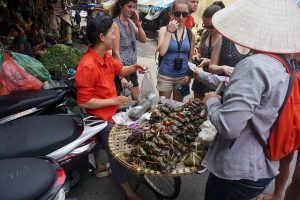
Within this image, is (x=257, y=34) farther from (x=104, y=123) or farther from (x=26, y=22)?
(x=26, y=22)

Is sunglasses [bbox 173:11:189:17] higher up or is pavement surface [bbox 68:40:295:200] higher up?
sunglasses [bbox 173:11:189:17]

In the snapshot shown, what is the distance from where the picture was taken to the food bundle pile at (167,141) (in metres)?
1.91

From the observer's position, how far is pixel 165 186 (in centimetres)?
288

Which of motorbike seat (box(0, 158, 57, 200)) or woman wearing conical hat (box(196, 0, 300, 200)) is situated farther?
motorbike seat (box(0, 158, 57, 200))

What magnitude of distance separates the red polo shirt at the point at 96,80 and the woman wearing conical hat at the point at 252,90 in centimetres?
118

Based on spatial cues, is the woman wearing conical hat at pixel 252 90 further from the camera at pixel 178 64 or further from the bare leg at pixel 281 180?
the camera at pixel 178 64

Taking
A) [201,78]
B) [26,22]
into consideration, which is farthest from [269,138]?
[26,22]

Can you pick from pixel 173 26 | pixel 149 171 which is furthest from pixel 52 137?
pixel 173 26

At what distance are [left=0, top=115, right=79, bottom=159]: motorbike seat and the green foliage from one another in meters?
1.27

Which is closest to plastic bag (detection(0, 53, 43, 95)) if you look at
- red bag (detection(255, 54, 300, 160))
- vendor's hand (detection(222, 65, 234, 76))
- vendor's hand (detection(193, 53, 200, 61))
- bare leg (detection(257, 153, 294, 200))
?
vendor's hand (detection(222, 65, 234, 76))

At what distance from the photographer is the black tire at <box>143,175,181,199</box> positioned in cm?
272

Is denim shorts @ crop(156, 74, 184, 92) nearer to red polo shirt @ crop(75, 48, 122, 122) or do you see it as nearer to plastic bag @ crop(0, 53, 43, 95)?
red polo shirt @ crop(75, 48, 122, 122)

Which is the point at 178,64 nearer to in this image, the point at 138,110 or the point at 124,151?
the point at 138,110

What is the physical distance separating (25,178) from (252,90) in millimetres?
1389
